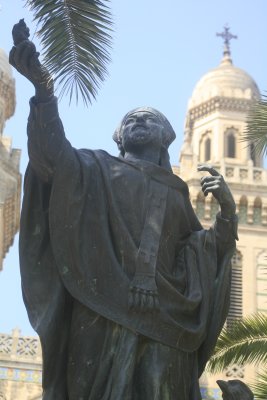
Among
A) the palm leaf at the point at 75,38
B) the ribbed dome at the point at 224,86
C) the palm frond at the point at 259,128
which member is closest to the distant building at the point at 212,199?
the ribbed dome at the point at 224,86

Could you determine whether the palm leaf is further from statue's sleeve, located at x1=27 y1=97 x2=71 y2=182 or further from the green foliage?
the green foliage

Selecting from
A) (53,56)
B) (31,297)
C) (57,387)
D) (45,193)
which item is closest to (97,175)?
(45,193)

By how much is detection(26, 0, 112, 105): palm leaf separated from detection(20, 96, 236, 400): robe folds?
1.44 metres

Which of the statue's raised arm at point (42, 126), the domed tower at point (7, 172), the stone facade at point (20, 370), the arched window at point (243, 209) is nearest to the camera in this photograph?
the statue's raised arm at point (42, 126)

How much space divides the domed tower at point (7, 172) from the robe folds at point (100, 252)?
31722mm

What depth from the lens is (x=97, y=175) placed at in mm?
4586

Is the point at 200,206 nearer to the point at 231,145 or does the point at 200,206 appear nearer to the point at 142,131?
the point at 231,145

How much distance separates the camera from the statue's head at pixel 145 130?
4812 millimetres

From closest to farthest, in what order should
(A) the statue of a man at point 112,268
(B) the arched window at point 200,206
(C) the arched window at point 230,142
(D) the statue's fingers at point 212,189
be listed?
(A) the statue of a man at point 112,268 < (D) the statue's fingers at point 212,189 < (B) the arched window at point 200,206 < (C) the arched window at point 230,142

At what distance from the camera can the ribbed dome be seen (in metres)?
39.2

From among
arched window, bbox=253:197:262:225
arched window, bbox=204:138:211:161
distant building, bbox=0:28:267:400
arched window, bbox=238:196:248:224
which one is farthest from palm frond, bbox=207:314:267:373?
arched window, bbox=204:138:211:161

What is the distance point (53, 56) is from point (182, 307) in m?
2.27

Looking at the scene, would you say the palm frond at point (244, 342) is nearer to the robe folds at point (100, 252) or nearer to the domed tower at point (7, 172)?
the robe folds at point (100, 252)

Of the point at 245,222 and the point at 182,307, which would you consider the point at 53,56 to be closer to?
the point at 182,307
